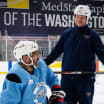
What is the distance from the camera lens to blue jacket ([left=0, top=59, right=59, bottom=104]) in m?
1.10

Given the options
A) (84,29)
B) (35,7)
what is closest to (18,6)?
(35,7)

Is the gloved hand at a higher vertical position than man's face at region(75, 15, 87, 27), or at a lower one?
lower

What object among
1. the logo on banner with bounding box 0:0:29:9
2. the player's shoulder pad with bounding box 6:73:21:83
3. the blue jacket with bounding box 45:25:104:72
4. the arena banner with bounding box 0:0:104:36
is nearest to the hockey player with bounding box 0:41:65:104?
the player's shoulder pad with bounding box 6:73:21:83

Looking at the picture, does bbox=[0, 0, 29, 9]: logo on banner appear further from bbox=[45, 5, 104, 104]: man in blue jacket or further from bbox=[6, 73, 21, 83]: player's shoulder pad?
bbox=[6, 73, 21, 83]: player's shoulder pad

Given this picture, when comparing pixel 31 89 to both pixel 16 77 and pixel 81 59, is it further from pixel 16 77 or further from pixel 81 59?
pixel 81 59

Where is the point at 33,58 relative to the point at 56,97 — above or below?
above

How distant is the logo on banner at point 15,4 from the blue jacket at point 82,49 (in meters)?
5.30

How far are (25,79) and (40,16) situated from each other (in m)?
5.73

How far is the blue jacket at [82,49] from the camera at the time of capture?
60.7 inches

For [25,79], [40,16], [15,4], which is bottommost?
[25,79]

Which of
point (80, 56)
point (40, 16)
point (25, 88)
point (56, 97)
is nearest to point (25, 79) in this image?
point (25, 88)

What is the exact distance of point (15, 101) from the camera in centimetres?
112

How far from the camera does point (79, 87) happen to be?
5.16 feet

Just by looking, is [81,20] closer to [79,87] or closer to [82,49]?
[82,49]
